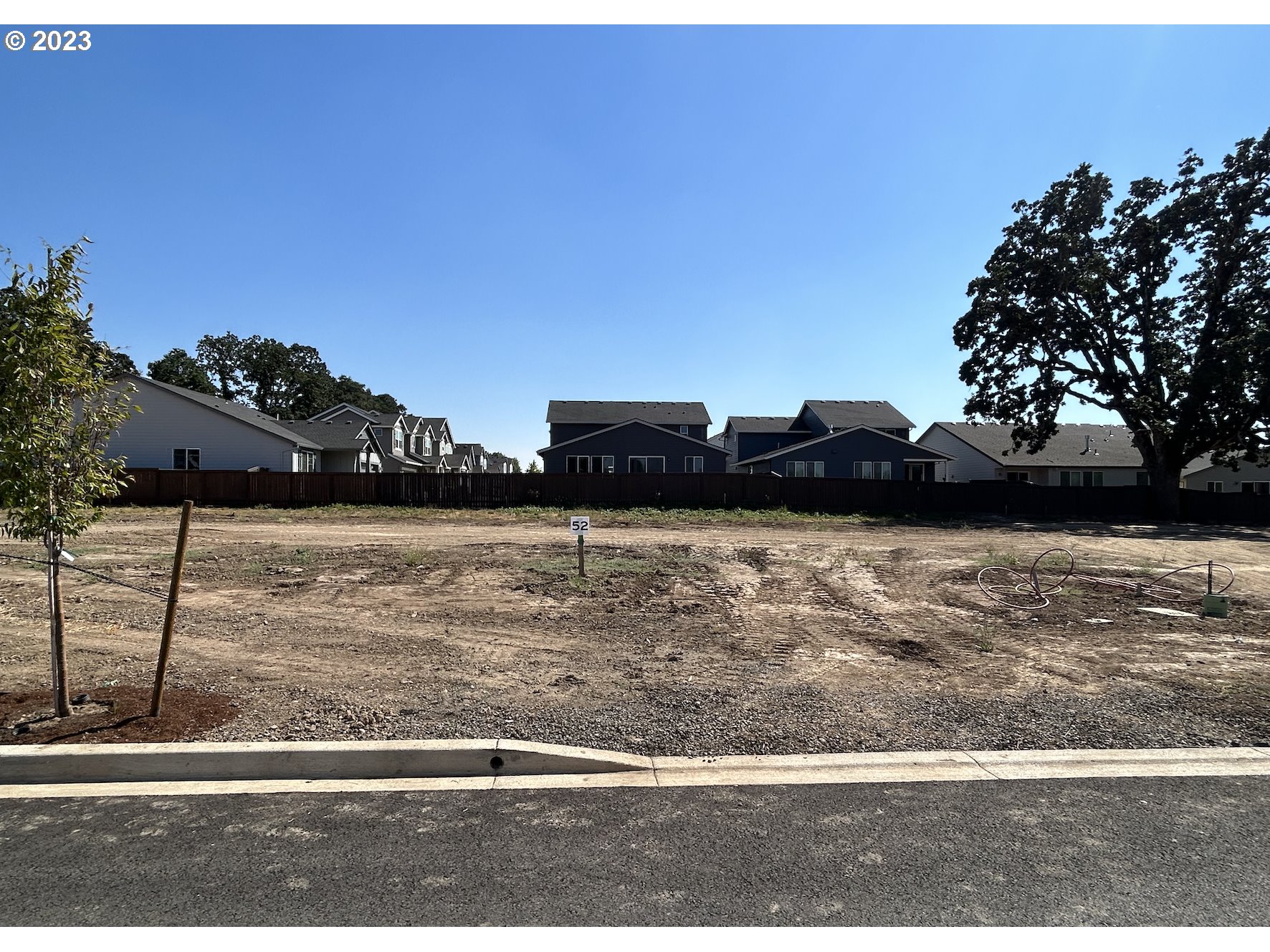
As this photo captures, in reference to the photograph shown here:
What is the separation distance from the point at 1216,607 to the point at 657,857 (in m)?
10.5

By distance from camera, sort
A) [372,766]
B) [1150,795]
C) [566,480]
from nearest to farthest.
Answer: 1. [1150,795]
2. [372,766]
3. [566,480]

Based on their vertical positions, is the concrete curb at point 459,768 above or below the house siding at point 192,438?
below

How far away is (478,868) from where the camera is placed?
11.2 feet

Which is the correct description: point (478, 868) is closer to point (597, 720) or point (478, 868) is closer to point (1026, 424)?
point (597, 720)

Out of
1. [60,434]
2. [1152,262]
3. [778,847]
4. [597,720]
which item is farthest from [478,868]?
[1152,262]

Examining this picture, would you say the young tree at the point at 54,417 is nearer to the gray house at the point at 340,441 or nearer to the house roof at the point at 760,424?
the gray house at the point at 340,441

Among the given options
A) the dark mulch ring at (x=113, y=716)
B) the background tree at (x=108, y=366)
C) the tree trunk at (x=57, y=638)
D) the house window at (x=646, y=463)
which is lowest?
the dark mulch ring at (x=113, y=716)

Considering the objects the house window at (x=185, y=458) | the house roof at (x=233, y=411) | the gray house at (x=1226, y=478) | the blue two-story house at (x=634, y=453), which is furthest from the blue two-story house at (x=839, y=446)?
the house window at (x=185, y=458)

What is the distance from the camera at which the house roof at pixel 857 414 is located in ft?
154

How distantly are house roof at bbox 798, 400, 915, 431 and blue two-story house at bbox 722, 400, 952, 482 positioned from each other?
0.16 ft

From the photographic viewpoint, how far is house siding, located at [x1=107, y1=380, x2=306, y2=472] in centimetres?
3428

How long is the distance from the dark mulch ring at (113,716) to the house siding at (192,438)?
1279 inches

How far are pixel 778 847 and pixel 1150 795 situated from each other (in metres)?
2.54

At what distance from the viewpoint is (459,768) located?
4.68 meters
